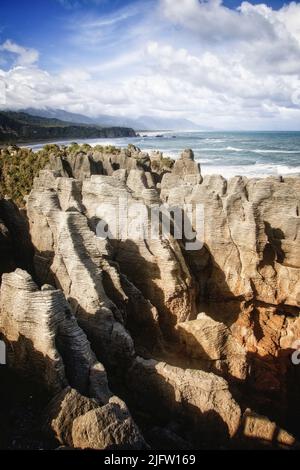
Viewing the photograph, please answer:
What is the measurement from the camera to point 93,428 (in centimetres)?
534

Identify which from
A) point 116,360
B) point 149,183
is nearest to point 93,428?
point 116,360

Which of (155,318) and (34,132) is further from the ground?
(34,132)

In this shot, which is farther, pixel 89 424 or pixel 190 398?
pixel 190 398

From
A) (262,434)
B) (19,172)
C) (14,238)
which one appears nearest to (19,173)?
(19,172)

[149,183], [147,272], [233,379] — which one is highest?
[149,183]

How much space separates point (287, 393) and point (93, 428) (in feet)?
23.5

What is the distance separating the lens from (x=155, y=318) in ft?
30.4

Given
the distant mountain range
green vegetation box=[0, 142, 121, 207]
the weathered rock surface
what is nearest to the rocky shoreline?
the weathered rock surface

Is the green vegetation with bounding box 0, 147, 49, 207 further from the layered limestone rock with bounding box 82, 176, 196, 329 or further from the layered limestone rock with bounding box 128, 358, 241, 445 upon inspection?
the layered limestone rock with bounding box 128, 358, 241, 445

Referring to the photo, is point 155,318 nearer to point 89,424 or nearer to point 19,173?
point 89,424

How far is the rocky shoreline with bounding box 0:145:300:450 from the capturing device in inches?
262

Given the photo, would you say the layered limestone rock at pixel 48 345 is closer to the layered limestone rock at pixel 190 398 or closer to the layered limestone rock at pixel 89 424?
the layered limestone rock at pixel 89 424

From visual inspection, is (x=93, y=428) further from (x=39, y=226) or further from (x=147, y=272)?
(x=39, y=226)
